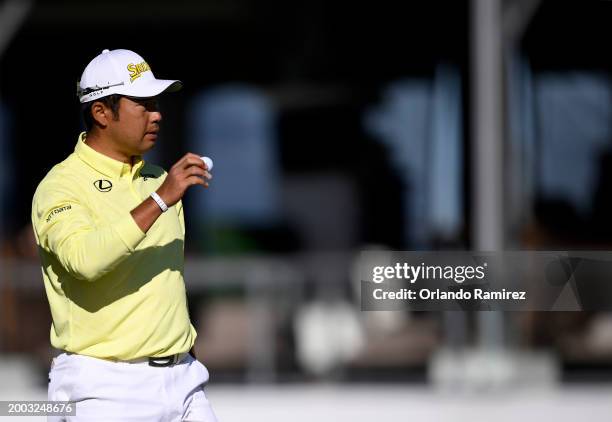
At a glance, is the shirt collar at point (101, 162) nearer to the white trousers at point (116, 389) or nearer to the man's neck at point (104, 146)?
the man's neck at point (104, 146)

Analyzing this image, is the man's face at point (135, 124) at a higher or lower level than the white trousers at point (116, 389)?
higher

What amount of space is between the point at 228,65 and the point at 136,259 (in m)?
9.89

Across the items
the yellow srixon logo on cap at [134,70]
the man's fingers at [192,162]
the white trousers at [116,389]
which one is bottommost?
the white trousers at [116,389]

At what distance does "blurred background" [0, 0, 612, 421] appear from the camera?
27.2ft

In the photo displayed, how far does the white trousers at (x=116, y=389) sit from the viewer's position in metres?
3.16

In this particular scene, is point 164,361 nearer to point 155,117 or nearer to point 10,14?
point 155,117

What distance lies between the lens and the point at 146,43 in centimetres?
1291

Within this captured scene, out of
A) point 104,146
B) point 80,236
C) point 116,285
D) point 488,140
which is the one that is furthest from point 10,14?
point 80,236

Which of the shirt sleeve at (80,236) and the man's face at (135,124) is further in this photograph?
the man's face at (135,124)

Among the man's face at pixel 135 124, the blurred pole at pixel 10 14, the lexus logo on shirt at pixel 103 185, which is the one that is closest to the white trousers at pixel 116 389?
the lexus logo on shirt at pixel 103 185

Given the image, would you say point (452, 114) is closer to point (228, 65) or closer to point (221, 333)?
point (228, 65)

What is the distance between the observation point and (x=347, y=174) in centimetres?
1251

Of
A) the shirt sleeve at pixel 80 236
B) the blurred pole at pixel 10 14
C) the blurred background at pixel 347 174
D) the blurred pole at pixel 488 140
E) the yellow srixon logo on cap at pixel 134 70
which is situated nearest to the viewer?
the shirt sleeve at pixel 80 236

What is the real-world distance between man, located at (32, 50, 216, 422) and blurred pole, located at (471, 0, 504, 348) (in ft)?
16.6
